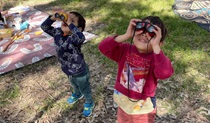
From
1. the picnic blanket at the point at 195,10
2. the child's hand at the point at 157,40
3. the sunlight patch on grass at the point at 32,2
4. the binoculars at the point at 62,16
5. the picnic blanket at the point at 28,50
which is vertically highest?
the child's hand at the point at 157,40

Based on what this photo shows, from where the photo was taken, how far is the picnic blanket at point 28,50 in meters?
4.96

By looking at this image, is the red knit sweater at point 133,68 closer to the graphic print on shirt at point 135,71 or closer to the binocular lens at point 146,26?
the graphic print on shirt at point 135,71

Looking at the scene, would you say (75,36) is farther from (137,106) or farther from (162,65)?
(162,65)

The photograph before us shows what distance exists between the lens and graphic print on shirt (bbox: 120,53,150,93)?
84.0 inches

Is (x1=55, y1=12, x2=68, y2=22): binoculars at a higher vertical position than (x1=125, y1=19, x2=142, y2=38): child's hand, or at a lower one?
lower

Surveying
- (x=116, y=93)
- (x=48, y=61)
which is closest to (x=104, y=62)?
(x=48, y=61)

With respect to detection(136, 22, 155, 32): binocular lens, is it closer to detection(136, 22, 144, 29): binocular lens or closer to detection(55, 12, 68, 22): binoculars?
detection(136, 22, 144, 29): binocular lens

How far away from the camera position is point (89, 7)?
749 centimetres

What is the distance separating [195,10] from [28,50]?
446 cm

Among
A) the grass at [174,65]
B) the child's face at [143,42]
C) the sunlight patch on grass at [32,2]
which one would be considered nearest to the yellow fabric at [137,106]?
the child's face at [143,42]

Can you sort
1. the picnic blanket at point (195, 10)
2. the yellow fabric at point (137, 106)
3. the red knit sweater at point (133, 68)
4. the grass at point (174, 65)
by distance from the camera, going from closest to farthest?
the red knit sweater at point (133, 68), the yellow fabric at point (137, 106), the grass at point (174, 65), the picnic blanket at point (195, 10)

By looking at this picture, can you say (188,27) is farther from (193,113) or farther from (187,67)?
(193,113)

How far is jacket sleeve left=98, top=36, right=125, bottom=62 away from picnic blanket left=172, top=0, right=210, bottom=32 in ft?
13.3

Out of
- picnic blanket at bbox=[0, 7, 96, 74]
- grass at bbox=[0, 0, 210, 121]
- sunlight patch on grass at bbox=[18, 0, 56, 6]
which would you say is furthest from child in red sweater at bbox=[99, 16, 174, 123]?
sunlight patch on grass at bbox=[18, 0, 56, 6]
